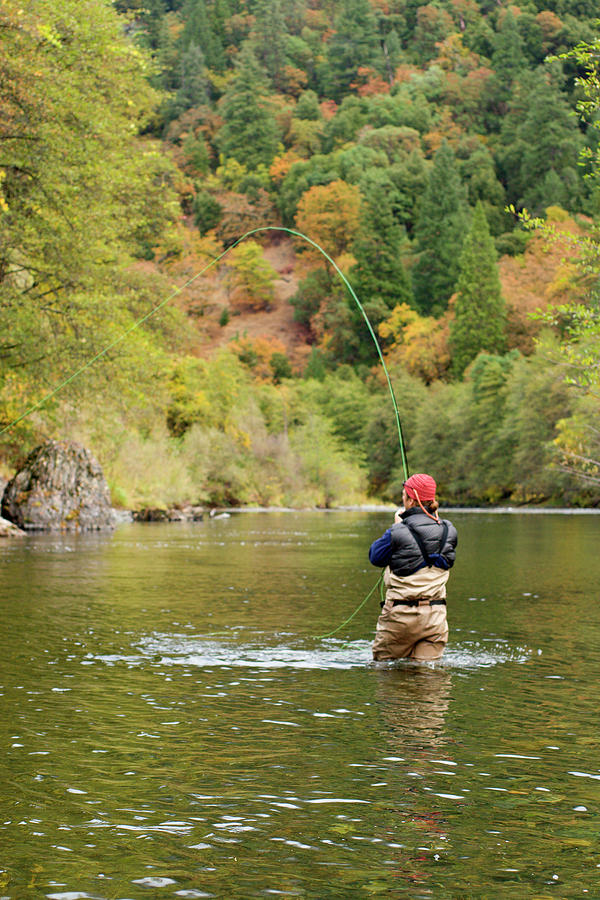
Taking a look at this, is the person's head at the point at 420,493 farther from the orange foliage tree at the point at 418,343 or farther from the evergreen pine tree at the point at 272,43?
the evergreen pine tree at the point at 272,43

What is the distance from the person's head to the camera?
9734mm

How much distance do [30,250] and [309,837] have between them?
2205cm

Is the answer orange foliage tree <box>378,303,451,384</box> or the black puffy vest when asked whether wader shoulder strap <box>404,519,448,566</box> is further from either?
orange foliage tree <box>378,303,451,384</box>

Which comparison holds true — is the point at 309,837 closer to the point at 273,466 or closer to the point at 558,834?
the point at 558,834

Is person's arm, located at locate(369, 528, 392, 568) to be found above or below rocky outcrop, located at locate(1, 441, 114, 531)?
above

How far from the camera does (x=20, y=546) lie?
982 inches

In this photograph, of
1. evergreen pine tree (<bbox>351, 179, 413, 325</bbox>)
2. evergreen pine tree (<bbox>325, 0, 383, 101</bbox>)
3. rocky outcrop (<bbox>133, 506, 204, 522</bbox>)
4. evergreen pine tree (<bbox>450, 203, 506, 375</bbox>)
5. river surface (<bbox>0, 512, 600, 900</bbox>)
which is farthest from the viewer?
evergreen pine tree (<bbox>325, 0, 383, 101</bbox>)

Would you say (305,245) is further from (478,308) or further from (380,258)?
(478,308)

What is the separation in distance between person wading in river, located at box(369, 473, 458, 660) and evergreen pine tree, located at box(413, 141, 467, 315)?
90.1 metres

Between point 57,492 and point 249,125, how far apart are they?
10946 centimetres

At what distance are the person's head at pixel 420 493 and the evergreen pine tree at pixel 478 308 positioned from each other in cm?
7431

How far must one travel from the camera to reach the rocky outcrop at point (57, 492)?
1252 inches

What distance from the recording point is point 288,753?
266 inches

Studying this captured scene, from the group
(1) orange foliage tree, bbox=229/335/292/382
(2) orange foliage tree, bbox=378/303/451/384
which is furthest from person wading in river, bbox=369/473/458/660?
(1) orange foliage tree, bbox=229/335/292/382
